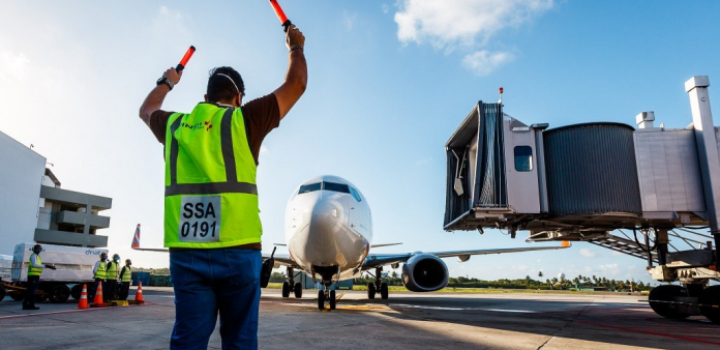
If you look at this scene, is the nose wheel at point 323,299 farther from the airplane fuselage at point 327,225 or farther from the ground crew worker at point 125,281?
the ground crew worker at point 125,281

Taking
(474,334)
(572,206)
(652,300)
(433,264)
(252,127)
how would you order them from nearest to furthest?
(252,127), (474,334), (572,206), (652,300), (433,264)

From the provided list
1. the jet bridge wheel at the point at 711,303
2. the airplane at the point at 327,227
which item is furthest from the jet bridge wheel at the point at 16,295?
the jet bridge wheel at the point at 711,303

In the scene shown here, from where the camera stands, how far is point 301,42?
213cm

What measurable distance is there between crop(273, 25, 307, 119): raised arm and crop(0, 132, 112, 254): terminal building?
38001 mm

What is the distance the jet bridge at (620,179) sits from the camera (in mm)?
8000

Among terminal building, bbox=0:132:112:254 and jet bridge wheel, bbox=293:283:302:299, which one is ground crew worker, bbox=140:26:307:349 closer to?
jet bridge wheel, bbox=293:283:302:299

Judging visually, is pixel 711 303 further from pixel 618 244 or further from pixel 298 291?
pixel 298 291

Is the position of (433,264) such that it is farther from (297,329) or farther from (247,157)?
(247,157)

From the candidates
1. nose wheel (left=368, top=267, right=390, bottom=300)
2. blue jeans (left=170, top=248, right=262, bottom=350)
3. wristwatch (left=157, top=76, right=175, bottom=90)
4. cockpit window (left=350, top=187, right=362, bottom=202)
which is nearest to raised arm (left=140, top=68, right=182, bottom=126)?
wristwatch (left=157, top=76, right=175, bottom=90)

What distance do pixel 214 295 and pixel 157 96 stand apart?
1.20 metres

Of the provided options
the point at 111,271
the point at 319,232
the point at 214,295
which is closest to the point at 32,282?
the point at 111,271

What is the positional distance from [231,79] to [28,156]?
4157 centimetres

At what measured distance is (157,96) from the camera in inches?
89.8

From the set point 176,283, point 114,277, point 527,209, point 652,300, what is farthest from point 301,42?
point 114,277
